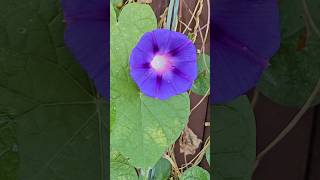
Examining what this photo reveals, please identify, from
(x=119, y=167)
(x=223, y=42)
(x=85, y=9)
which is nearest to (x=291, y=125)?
(x=223, y=42)

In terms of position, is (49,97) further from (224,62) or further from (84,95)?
(224,62)

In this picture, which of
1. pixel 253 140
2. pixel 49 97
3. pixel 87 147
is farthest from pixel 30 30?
pixel 253 140

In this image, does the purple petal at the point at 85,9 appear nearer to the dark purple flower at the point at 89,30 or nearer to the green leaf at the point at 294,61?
the dark purple flower at the point at 89,30

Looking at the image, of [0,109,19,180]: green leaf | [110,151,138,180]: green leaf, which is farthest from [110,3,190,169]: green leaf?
[0,109,19,180]: green leaf

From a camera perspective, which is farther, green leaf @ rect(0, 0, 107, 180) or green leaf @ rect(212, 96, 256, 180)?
green leaf @ rect(212, 96, 256, 180)

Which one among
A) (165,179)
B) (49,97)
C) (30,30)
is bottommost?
(165,179)

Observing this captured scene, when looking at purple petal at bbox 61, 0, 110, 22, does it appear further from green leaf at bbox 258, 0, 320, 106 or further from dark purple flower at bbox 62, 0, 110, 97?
green leaf at bbox 258, 0, 320, 106
